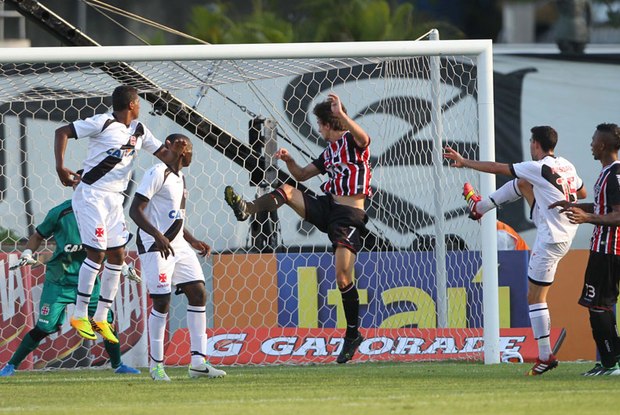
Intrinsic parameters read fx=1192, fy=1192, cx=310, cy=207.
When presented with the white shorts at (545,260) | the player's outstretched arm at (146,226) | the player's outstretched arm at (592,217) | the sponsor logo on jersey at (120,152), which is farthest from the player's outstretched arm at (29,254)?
the player's outstretched arm at (592,217)

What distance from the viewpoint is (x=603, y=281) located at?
9383 mm

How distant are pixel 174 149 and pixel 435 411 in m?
3.33

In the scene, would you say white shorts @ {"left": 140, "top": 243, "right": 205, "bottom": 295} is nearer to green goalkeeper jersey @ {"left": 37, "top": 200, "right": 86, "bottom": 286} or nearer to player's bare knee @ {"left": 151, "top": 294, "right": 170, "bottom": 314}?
player's bare knee @ {"left": 151, "top": 294, "right": 170, "bottom": 314}

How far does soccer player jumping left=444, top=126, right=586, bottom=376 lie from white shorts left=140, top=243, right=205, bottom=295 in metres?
2.24

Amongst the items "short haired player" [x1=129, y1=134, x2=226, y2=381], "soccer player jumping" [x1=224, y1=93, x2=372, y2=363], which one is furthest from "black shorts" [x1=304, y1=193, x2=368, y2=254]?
"short haired player" [x1=129, y1=134, x2=226, y2=381]

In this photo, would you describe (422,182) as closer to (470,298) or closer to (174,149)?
(470,298)

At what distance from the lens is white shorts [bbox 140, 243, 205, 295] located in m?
9.31

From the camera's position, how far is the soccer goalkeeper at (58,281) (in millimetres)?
10789

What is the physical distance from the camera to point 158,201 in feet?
31.0

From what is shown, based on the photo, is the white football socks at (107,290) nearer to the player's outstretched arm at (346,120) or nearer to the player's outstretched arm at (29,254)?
the player's outstretched arm at (29,254)

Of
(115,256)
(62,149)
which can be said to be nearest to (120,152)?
(62,149)

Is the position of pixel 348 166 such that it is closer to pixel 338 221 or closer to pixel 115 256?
pixel 338 221

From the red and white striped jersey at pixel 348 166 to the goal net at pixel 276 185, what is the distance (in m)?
1.02

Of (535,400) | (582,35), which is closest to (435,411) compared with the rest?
(535,400)
